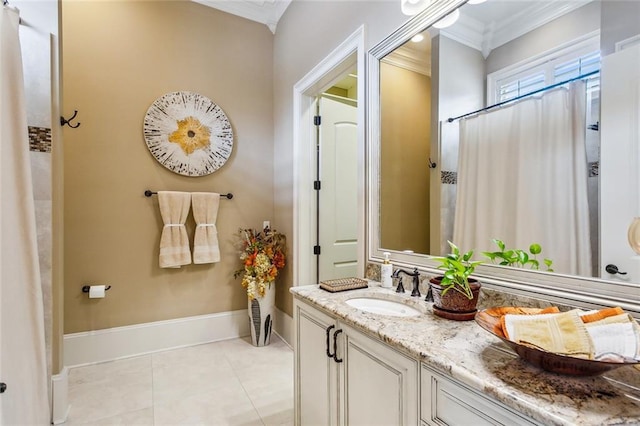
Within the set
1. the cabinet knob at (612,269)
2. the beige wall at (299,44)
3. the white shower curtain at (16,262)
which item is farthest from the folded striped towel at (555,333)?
the white shower curtain at (16,262)

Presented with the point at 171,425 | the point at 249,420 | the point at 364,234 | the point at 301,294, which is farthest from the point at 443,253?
the point at 171,425

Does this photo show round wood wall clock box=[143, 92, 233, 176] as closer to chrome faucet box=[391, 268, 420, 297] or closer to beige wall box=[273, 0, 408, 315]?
beige wall box=[273, 0, 408, 315]

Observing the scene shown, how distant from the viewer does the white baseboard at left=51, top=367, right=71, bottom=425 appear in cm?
181

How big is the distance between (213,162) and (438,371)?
8.59 feet

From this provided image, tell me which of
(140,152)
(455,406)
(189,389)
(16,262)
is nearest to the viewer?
(455,406)

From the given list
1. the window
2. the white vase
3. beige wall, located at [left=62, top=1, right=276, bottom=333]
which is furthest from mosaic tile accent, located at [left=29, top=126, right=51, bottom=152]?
the window

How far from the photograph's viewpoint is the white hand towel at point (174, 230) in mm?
2648

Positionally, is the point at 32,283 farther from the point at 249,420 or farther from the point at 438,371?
the point at 438,371

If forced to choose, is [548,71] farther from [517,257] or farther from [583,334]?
[583,334]

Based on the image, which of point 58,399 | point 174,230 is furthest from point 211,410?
point 174,230

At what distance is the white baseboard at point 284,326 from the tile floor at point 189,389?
13cm

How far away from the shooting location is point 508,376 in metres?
0.71

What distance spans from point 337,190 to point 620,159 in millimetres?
2090

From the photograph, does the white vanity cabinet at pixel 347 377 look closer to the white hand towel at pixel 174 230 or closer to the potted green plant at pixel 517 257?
the potted green plant at pixel 517 257
